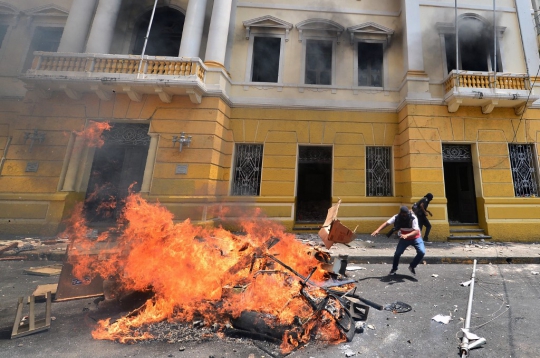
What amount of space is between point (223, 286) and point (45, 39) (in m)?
14.1

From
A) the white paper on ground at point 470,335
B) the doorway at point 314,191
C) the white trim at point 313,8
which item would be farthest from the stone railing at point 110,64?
the white paper on ground at point 470,335

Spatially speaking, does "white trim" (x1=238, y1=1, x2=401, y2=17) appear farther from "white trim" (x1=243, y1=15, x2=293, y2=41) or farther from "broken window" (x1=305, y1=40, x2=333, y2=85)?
"broken window" (x1=305, y1=40, x2=333, y2=85)

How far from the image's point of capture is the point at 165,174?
8.37 metres

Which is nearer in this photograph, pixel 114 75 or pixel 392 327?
pixel 392 327

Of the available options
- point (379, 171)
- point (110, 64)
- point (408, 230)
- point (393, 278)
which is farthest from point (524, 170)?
point (110, 64)

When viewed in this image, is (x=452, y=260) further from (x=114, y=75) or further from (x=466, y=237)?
(x=114, y=75)

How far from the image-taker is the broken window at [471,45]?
9930mm

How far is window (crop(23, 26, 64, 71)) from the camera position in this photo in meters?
10.1

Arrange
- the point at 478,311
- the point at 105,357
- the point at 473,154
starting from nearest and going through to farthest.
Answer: the point at 105,357, the point at 478,311, the point at 473,154

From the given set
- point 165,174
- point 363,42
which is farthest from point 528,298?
point 363,42

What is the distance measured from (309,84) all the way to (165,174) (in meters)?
7.13

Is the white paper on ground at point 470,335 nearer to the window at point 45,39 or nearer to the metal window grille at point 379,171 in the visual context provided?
the metal window grille at point 379,171

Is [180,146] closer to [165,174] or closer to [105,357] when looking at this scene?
[165,174]

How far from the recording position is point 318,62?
1043 centimetres
